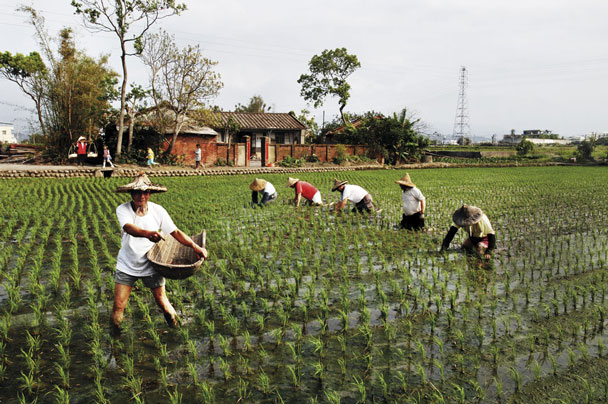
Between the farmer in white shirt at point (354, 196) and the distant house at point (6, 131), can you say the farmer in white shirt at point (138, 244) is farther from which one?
the distant house at point (6, 131)

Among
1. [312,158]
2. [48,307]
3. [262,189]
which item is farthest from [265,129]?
[48,307]

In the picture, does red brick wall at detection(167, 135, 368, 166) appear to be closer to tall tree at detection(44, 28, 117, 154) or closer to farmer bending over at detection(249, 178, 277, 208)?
tall tree at detection(44, 28, 117, 154)

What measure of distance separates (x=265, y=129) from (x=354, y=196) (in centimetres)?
2201

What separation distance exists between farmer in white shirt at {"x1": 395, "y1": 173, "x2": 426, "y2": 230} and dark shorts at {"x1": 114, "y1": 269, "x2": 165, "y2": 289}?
15.1 ft

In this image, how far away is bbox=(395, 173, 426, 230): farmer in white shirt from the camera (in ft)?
24.1

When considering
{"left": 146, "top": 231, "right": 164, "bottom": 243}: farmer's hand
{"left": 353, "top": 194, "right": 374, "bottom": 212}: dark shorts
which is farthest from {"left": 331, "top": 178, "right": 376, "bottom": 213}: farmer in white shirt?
{"left": 146, "top": 231, "right": 164, "bottom": 243}: farmer's hand

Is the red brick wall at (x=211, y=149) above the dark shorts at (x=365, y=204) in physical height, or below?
above

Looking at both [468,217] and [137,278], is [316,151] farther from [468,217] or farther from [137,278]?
[137,278]

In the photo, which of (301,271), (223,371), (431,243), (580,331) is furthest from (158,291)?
(431,243)

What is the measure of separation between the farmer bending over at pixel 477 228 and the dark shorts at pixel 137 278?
12.0ft

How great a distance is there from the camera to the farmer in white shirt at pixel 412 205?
24.1ft

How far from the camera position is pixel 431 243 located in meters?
6.79

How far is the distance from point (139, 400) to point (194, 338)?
994 mm

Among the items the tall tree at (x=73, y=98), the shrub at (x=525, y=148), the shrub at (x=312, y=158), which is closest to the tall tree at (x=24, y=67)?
the tall tree at (x=73, y=98)
